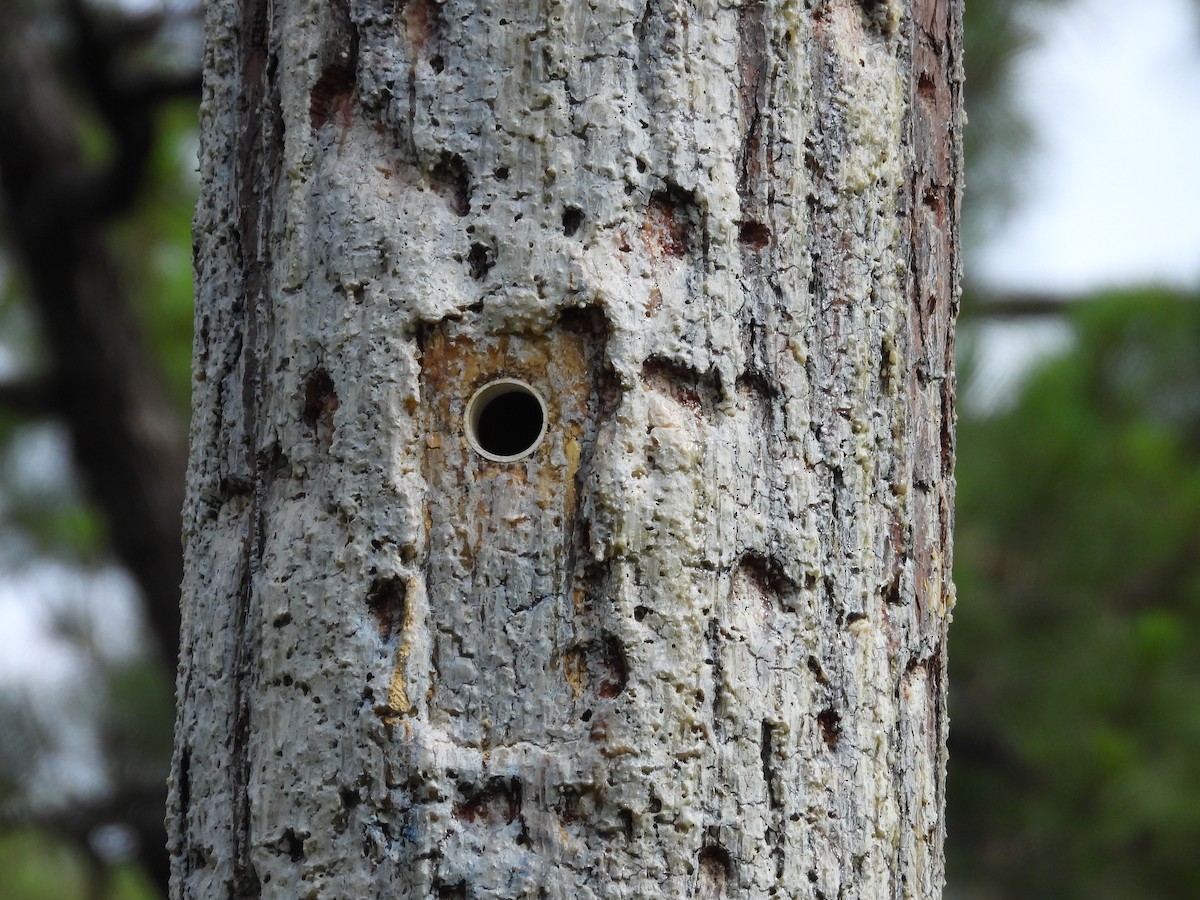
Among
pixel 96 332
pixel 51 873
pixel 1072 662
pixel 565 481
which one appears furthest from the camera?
pixel 51 873

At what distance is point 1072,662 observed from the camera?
382 centimetres

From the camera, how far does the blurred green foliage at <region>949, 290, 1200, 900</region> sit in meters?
3.71

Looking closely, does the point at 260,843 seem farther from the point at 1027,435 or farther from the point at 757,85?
the point at 1027,435

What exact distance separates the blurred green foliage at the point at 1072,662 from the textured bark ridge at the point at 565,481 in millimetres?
2732

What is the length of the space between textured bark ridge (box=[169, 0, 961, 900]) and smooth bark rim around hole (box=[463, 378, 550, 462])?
0.4 inches

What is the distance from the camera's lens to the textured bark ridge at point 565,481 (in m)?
1.00

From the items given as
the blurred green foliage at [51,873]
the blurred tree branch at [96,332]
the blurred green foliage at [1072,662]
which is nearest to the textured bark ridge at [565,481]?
the blurred tree branch at [96,332]

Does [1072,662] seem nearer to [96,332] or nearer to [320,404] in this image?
[96,332]

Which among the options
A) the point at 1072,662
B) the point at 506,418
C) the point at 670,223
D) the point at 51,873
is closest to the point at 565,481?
the point at 506,418

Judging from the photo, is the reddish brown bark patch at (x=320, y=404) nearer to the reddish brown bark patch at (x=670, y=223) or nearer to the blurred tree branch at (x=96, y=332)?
the reddish brown bark patch at (x=670, y=223)

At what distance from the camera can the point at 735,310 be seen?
1058 millimetres

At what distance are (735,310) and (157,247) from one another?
4550 millimetres

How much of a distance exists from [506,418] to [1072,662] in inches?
121

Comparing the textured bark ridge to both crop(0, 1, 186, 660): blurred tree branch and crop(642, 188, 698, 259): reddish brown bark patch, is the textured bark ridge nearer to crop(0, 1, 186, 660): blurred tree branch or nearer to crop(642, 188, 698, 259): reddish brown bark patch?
crop(642, 188, 698, 259): reddish brown bark patch
